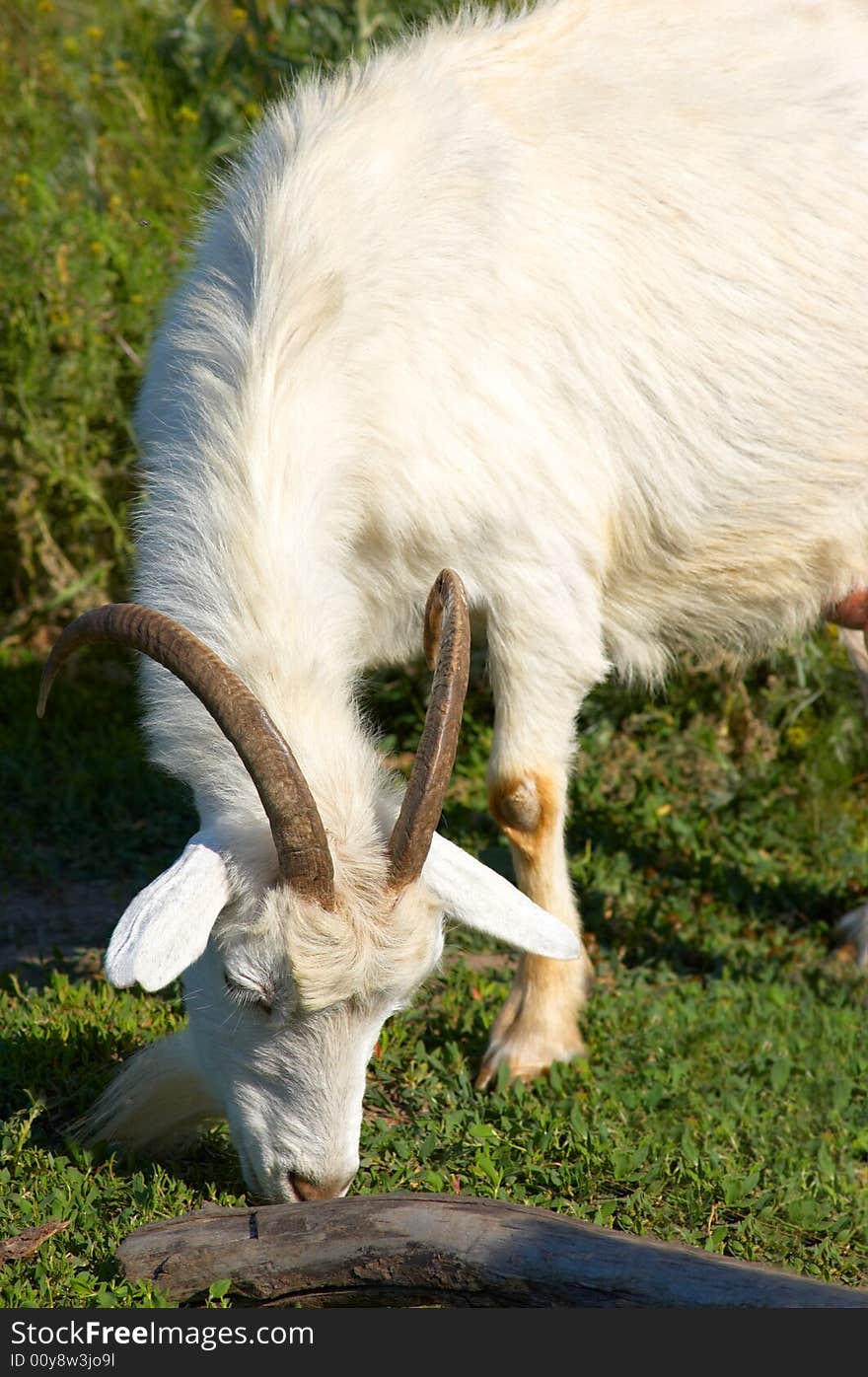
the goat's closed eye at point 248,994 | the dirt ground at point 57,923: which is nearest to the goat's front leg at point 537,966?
the goat's closed eye at point 248,994

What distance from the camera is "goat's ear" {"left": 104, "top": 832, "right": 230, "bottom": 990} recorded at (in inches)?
121

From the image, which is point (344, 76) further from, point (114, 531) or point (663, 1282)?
point (663, 1282)

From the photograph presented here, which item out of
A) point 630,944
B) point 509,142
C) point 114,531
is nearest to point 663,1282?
point 630,944

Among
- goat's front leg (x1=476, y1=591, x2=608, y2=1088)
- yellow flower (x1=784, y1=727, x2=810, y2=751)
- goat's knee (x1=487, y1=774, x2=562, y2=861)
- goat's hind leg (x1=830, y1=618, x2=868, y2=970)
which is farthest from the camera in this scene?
yellow flower (x1=784, y1=727, x2=810, y2=751)

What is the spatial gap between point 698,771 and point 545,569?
229 centimetres

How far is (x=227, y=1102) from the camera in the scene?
3641 millimetres

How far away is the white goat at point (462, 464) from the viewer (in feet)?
11.3

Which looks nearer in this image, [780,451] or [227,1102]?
[227,1102]

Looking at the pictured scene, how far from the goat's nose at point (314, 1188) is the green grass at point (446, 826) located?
313 mm

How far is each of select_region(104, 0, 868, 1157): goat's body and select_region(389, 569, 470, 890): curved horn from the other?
0.12 meters

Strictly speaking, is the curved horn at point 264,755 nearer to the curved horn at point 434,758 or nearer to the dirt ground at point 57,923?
the curved horn at point 434,758

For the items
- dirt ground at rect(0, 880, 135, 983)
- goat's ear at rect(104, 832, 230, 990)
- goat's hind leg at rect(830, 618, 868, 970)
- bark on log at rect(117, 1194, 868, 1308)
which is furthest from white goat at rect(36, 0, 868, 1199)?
dirt ground at rect(0, 880, 135, 983)

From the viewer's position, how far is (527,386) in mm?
4305

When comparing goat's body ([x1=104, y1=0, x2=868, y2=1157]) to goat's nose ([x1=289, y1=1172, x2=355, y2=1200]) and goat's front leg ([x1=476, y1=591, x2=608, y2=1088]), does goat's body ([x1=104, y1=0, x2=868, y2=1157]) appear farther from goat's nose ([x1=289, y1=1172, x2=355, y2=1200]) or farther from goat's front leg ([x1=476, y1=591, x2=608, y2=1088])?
goat's nose ([x1=289, y1=1172, x2=355, y2=1200])
